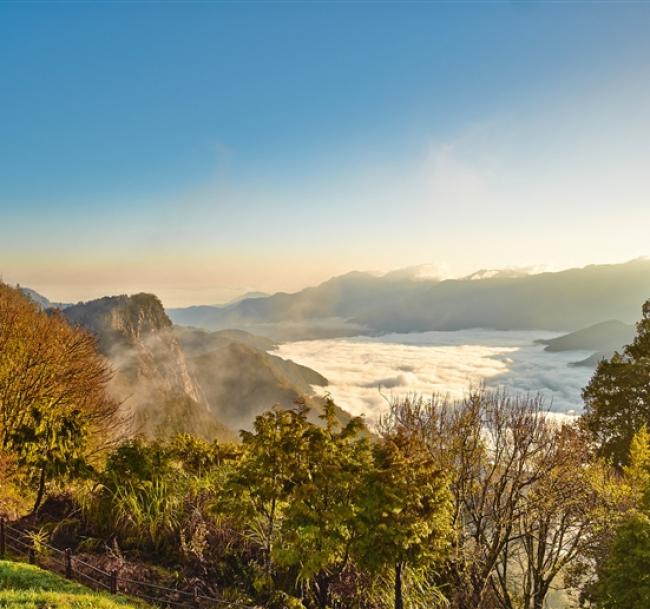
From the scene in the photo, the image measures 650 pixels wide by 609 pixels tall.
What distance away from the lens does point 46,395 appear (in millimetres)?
23875

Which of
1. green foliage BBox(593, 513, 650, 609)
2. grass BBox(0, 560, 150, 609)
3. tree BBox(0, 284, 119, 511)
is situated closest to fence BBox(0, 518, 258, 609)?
grass BBox(0, 560, 150, 609)

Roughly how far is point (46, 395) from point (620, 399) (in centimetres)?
3395

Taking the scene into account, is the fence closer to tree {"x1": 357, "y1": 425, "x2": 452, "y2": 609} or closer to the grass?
the grass

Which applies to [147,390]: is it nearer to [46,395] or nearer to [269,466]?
[46,395]

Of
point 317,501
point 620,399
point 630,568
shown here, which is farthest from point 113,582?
point 620,399

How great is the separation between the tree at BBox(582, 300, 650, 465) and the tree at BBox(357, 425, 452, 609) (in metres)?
23.4

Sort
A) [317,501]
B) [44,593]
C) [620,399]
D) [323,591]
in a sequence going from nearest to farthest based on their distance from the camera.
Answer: [44,593] < [317,501] < [323,591] < [620,399]

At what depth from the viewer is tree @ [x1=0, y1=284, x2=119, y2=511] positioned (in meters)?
15.6

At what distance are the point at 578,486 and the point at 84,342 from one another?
1050 inches

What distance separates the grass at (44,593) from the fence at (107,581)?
1.55ft

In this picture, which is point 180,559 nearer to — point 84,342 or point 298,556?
point 298,556

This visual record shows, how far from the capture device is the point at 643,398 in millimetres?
30906

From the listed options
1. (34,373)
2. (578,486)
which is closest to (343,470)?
(578,486)

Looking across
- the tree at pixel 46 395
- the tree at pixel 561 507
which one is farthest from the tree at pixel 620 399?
the tree at pixel 46 395
